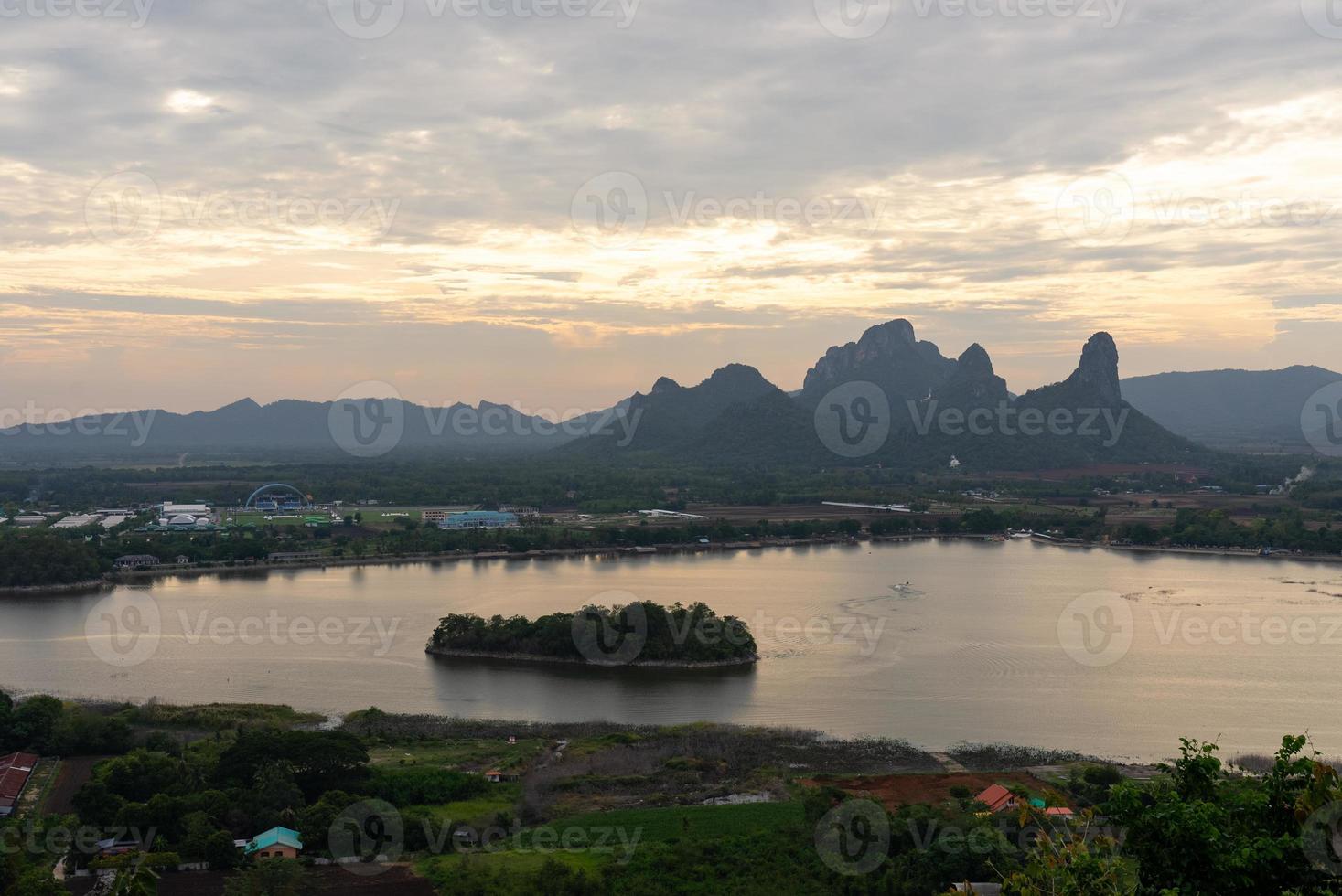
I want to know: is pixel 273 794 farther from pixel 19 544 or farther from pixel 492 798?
pixel 19 544

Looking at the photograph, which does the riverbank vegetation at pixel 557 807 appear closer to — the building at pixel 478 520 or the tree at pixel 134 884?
the tree at pixel 134 884

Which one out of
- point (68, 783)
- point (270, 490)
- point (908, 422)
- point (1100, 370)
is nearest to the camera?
point (68, 783)

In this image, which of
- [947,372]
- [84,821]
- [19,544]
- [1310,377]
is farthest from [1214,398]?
[84,821]

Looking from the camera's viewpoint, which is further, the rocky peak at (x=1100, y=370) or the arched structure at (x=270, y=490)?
the rocky peak at (x=1100, y=370)

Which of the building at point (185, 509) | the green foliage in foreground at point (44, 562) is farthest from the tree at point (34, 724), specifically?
the building at point (185, 509)

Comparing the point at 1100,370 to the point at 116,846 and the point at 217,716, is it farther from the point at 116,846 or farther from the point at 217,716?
the point at 116,846

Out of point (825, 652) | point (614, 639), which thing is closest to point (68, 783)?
point (614, 639)

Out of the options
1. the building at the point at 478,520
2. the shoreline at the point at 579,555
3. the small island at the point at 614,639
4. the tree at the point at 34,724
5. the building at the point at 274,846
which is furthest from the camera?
the building at the point at 478,520
